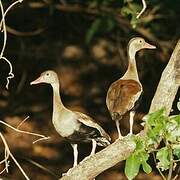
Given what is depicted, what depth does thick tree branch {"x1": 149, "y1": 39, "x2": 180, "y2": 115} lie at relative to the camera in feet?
12.7

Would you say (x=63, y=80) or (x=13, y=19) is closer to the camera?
(x=13, y=19)

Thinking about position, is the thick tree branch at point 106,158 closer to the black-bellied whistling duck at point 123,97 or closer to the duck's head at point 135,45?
the black-bellied whistling duck at point 123,97

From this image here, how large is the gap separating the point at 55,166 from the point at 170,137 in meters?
4.74

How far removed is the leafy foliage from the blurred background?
2.89 metres

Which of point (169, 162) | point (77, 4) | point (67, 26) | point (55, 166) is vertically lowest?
point (55, 166)

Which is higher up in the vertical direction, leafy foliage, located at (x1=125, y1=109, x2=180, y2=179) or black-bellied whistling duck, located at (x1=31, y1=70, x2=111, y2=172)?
leafy foliage, located at (x1=125, y1=109, x2=180, y2=179)

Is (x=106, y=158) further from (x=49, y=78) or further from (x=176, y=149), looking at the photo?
(x=49, y=78)

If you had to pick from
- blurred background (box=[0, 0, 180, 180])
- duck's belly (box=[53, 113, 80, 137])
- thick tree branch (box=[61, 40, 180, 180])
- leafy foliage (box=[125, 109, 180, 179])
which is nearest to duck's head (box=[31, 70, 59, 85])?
duck's belly (box=[53, 113, 80, 137])

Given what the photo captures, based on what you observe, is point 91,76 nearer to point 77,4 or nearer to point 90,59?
point 90,59

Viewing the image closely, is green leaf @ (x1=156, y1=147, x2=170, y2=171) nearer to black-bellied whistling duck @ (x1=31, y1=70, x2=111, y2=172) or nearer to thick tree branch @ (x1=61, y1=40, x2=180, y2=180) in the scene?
thick tree branch @ (x1=61, y1=40, x2=180, y2=180)

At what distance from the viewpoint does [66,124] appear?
4.11 m

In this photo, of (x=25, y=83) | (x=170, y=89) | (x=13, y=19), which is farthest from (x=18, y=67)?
(x=170, y=89)

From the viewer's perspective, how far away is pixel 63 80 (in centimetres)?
961

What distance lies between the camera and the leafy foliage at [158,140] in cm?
339
